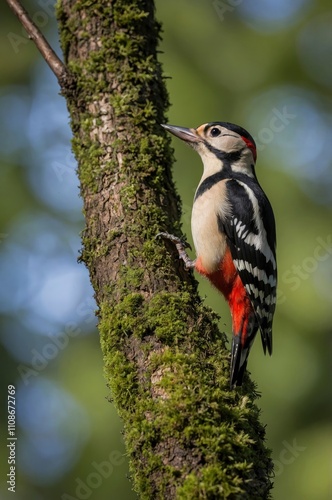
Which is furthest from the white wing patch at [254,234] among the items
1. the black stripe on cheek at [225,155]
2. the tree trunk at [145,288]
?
the tree trunk at [145,288]

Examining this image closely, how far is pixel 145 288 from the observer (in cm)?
269

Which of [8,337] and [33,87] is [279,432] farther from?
[33,87]

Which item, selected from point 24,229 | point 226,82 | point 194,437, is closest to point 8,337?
point 24,229

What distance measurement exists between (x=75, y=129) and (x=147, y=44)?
608mm

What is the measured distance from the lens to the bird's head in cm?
405

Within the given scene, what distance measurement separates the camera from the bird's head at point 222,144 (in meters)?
4.05

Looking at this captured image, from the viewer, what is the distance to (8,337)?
20.1 feet

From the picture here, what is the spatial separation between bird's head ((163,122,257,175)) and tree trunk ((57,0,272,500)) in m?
0.71

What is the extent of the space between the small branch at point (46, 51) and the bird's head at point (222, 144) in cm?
98

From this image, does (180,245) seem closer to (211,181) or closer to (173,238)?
(173,238)

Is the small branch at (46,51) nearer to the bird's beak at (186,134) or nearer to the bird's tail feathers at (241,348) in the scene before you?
the bird's beak at (186,134)

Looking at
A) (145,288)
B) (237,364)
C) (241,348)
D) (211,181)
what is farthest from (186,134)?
(237,364)

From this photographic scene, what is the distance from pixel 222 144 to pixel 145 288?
165cm

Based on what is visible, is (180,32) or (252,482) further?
(180,32)
